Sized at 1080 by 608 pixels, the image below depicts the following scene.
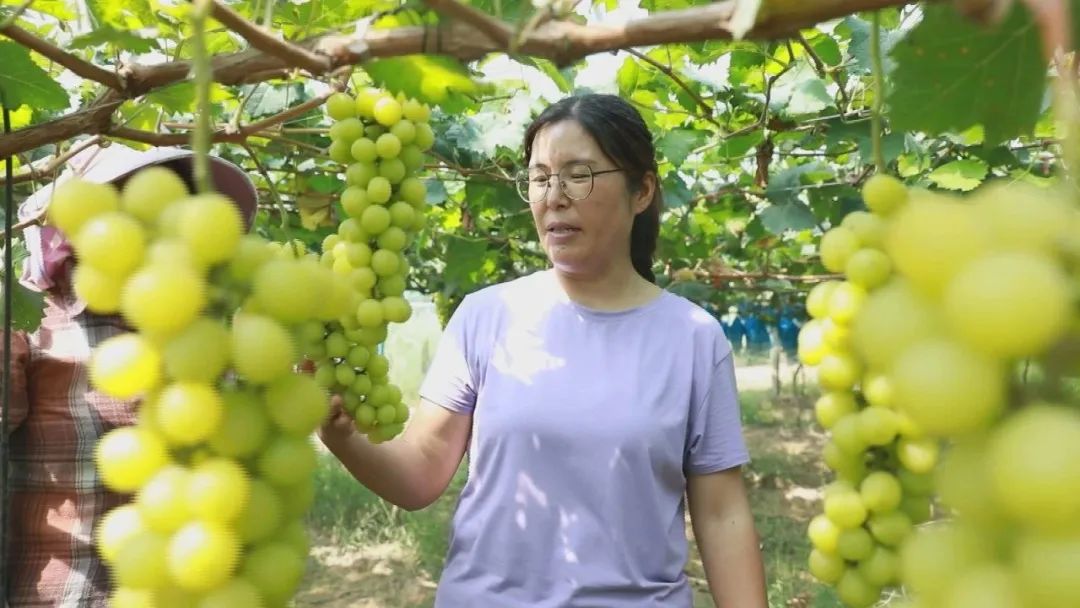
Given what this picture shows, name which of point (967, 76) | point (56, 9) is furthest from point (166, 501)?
point (56, 9)

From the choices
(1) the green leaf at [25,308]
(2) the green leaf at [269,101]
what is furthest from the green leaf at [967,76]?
(2) the green leaf at [269,101]

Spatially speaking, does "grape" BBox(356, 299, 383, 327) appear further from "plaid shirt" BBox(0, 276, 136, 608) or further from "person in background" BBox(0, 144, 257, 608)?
"plaid shirt" BBox(0, 276, 136, 608)

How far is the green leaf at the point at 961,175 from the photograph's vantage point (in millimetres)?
2820

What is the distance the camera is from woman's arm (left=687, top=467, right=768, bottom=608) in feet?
5.38

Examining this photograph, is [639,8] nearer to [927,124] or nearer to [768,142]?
[768,142]

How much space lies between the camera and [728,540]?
1666mm

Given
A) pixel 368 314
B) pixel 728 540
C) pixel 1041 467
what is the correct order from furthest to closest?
pixel 728 540 → pixel 368 314 → pixel 1041 467

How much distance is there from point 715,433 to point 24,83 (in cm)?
131

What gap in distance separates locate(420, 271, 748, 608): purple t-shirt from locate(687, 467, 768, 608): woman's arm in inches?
1.4

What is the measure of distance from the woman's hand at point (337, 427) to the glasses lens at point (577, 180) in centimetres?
64

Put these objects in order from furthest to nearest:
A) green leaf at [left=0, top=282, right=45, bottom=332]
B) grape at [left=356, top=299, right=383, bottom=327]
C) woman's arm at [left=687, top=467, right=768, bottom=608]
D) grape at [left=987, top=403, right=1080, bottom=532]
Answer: woman's arm at [left=687, top=467, right=768, bottom=608] → green leaf at [left=0, top=282, right=45, bottom=332] → grape at [left=356, top=299, right=383, bottom=327] → grape at [left=987, top=403, right=1080, bottom=532]

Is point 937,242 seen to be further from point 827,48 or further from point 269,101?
point 269,101

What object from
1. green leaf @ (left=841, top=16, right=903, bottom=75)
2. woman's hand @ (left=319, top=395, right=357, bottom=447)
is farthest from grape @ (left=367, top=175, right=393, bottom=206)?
green leaf @ (left=841, top=16, right=903, bottom=75)

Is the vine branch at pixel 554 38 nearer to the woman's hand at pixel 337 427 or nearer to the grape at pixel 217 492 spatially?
the grape at pixel 217 492
